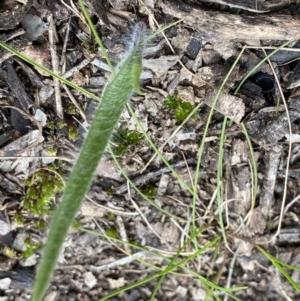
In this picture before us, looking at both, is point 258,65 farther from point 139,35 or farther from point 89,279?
point 89,279

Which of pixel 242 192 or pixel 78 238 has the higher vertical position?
pixel 242 192

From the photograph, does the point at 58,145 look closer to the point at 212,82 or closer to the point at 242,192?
the point at 212,82

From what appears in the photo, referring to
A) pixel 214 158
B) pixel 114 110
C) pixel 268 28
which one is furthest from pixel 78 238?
pixel 268 28

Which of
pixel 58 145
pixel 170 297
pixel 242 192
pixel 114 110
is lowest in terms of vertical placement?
pixel 170 297

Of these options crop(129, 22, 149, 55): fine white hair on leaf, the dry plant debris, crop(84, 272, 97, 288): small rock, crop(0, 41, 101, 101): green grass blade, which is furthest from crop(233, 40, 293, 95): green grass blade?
crop(84, 272, 97, 288): small rock

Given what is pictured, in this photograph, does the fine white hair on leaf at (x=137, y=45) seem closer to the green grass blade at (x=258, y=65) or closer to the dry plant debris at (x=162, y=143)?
the dry plant debris at (x=162, y=143)

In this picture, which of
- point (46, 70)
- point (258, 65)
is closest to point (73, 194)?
point (46, 70)

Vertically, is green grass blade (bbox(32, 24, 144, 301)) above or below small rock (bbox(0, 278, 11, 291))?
above

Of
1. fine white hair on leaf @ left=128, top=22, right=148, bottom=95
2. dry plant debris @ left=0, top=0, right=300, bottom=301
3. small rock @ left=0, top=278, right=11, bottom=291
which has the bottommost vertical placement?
small rock @ left=0, top=278, right=11, bottom=291

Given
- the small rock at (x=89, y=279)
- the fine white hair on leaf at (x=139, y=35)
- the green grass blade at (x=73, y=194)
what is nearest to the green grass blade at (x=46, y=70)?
the fine white hair on leaf at (x=139, y=35)

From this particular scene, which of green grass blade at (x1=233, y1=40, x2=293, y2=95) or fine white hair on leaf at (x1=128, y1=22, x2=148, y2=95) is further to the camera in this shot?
green grass blade at (x1=233, y1=40, x2=293, y2=95)

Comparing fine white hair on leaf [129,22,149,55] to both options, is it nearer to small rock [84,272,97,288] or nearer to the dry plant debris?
the dry plant debris
